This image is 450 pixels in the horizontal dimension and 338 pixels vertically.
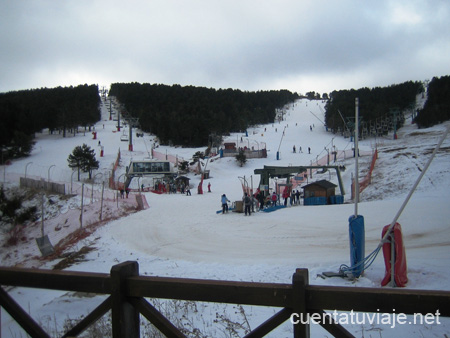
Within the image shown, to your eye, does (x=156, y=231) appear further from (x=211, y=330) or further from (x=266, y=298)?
(x=266, y=298)

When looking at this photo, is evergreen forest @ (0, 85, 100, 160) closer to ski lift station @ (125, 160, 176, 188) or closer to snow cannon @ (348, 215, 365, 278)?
ski lift station @ (125, 160, 176, 188)

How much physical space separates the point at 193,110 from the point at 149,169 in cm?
5807

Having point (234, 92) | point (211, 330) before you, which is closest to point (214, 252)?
point (211, 330)

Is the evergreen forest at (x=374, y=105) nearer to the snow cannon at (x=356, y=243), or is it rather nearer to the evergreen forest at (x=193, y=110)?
the evergreen forest at (x=193, y=110)

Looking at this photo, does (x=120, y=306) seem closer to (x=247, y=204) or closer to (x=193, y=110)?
(x=247, y=204)

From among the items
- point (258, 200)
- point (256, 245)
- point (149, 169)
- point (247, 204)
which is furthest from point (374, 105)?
point (256, 245)

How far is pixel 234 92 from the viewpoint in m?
149

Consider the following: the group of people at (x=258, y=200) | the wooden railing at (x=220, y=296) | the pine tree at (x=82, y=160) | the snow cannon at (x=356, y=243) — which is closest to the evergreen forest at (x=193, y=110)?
the pine tree at (x=82, y=160)

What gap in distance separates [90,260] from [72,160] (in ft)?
122

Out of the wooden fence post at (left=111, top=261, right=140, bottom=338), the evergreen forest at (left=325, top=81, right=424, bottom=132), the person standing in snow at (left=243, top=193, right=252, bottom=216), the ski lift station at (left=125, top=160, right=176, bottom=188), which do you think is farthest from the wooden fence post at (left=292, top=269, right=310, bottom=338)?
the evergreen forest at (left=325, top=81, right=424, bottom=132)

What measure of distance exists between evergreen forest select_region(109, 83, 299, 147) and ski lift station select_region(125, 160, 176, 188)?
33979 millimetres

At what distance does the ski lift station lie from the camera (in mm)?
42250

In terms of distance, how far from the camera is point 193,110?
323 feet

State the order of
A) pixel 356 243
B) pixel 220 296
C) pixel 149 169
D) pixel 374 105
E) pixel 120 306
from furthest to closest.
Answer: pixel 374 105
pixel 149 169
pixel 356 243
pixel 120 306
pixel 220 296
